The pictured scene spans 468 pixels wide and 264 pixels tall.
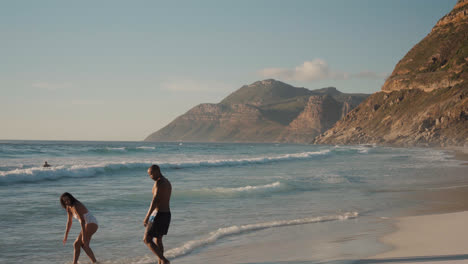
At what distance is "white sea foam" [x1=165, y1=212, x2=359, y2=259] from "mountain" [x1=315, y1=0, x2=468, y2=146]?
75.2 meters

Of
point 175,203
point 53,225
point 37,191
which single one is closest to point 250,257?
point 53,225

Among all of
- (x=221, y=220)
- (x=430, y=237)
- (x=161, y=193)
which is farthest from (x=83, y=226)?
(x=430, y=237)

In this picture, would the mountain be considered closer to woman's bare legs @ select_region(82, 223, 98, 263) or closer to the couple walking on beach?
the couple walking on beach

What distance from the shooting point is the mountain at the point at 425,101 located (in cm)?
8269

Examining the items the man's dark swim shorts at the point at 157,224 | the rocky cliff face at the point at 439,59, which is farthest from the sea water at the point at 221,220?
the rocky cliff face at the point at 439,59

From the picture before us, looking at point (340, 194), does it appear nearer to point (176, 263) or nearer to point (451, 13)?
point (176, 263)

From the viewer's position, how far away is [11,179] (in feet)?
62.3

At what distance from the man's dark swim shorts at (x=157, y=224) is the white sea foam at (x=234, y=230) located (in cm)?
88

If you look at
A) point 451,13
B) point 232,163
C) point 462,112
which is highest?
point 451,13

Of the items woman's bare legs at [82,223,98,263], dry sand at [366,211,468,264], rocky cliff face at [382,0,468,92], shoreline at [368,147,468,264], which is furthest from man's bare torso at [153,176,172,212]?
rocky cliff face at [382,0,468,92]

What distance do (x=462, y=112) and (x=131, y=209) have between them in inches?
3284

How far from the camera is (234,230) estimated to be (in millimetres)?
9141

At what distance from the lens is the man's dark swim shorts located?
644 cm

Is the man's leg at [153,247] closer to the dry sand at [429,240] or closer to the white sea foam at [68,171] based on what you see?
the dry sand at [429,240]
